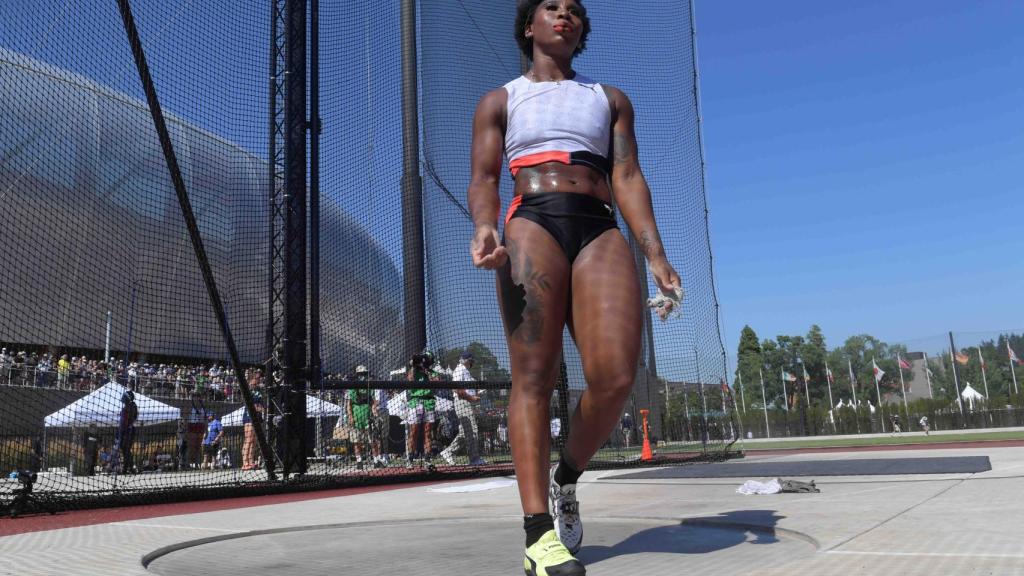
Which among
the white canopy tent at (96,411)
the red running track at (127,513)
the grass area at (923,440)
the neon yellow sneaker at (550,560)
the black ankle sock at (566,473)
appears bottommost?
the grass area at (923,440)

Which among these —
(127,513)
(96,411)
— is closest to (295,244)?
(127,513)

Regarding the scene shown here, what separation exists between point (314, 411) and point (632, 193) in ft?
25.9

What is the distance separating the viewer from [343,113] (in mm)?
9094

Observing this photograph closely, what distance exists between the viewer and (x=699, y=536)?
3072 millimetres

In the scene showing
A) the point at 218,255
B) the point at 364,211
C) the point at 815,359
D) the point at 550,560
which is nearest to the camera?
the point at 550,560

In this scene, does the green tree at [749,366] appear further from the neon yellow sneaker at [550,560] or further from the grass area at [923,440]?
the neon yellow sneaker at [550,560]

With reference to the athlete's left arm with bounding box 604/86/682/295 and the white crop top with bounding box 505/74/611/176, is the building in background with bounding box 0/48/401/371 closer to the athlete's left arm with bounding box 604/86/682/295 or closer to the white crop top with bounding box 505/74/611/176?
the white crop top with bounding box 505/74/611/176

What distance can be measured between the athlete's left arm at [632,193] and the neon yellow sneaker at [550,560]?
909 mm

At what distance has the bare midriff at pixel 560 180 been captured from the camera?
8.62 feet

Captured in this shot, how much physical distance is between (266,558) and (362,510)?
1.98 metres

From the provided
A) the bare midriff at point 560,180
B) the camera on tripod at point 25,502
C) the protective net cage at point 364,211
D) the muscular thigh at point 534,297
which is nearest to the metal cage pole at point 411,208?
the protective net cage at point 364,211

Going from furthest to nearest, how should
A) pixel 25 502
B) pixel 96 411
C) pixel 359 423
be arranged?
pixel 96 411 → pixel 359 423 → pixel 25 502

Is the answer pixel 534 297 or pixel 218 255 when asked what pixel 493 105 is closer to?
pixel 534 297

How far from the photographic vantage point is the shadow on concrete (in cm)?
275
